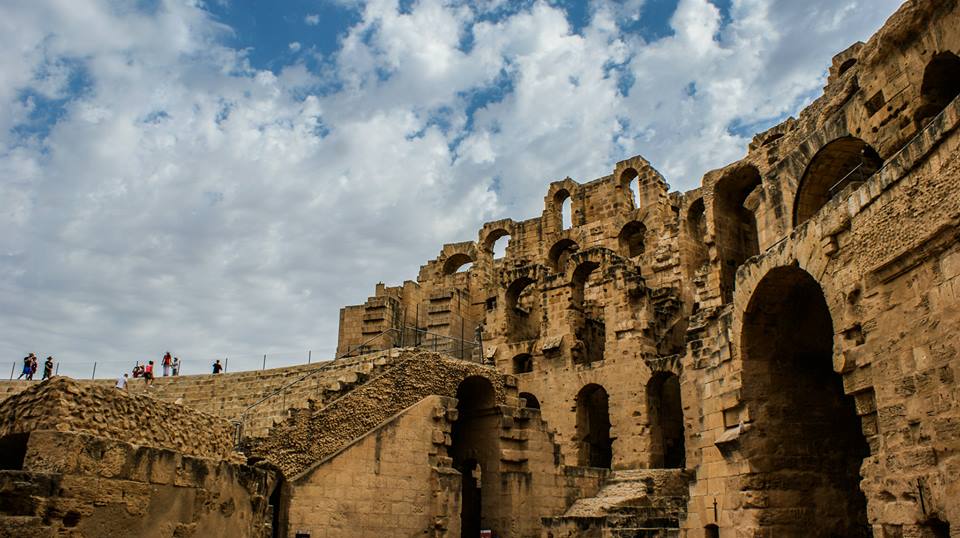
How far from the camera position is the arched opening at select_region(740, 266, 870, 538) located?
1152 centimetres

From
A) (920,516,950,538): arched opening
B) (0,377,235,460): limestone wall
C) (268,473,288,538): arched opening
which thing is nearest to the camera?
(0,377,235,460): limestone wall

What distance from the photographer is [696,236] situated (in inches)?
1076

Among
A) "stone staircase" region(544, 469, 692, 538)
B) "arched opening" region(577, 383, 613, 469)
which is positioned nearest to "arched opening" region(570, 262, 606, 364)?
"arched opening" region(577, 383, 613, 469)

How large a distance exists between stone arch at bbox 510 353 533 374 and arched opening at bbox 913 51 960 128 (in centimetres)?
1659

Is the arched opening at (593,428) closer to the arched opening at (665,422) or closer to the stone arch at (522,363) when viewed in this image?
→ the arched opening at (665,422)

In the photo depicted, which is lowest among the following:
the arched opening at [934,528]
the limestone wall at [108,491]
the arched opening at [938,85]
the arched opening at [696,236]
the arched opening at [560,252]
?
the arched opening at [934,528]

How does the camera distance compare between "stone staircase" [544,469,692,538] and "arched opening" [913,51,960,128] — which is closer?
"arched opening" [913,51,960,128]

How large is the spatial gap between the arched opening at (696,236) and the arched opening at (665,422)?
5.20 m

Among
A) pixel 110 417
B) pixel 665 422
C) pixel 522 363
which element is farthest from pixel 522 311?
pixel 110 417

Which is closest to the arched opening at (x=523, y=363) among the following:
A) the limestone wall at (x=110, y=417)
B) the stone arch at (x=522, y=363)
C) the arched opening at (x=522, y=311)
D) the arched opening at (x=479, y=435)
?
the stone arch at (x=522, y=363)

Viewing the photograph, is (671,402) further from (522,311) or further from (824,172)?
(824,172)

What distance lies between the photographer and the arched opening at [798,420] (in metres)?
11.5

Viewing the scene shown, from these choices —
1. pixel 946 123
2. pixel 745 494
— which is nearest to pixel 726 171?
pixel 745 494

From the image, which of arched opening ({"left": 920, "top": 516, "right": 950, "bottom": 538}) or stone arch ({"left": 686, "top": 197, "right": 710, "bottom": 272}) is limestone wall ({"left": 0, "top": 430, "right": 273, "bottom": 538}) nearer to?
arched opening ({"left": 920, "top": 516, "right": 950, "bottom": 538})
